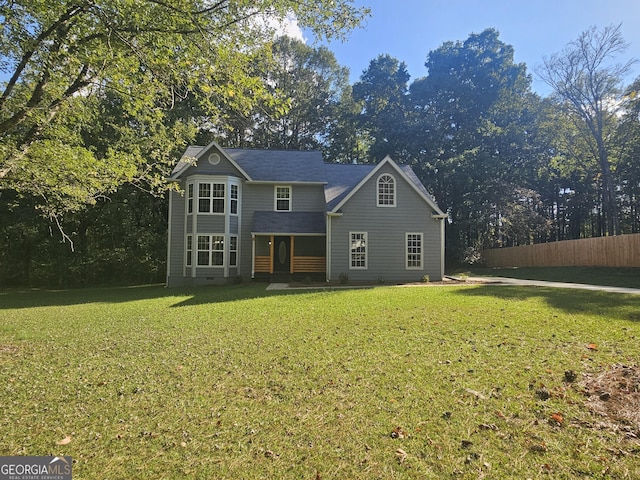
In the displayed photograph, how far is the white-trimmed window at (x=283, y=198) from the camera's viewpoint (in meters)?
20.7

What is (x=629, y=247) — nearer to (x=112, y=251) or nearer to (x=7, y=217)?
(x=112, y=251)

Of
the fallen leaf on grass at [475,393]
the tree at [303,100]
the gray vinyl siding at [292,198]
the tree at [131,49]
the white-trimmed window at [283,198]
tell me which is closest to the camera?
the fallen leaf on grass at [475,393]

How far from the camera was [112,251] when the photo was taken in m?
23.3

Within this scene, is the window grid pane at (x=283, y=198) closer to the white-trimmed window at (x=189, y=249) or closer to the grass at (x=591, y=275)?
the white-trimmed window at (x=189, y=249)

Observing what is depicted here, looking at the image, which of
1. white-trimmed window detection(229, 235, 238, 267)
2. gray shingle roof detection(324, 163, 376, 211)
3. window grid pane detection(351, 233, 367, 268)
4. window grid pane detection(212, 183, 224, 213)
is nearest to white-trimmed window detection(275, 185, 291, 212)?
gray shingle roof detection(324, 163, 376, 211)

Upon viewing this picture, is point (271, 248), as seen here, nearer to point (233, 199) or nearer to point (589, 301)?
point (233, 199)

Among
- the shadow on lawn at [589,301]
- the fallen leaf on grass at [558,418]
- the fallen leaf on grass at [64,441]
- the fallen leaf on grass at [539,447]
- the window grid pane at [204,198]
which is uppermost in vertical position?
the window grid pane at [204,198]

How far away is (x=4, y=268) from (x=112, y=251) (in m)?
7.66

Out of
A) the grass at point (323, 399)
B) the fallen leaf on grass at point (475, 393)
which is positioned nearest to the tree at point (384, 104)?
the grass at point (323, 399)

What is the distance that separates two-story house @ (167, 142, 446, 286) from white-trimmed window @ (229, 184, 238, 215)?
5cm

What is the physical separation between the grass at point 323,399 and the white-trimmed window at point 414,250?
10472mm

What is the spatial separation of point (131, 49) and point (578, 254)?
26178mm

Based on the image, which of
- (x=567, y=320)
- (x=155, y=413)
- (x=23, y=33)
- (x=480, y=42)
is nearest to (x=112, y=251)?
(x=23, y=33)

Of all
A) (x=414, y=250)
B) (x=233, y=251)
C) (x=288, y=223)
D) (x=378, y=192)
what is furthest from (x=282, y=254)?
(x=414, y=250)
